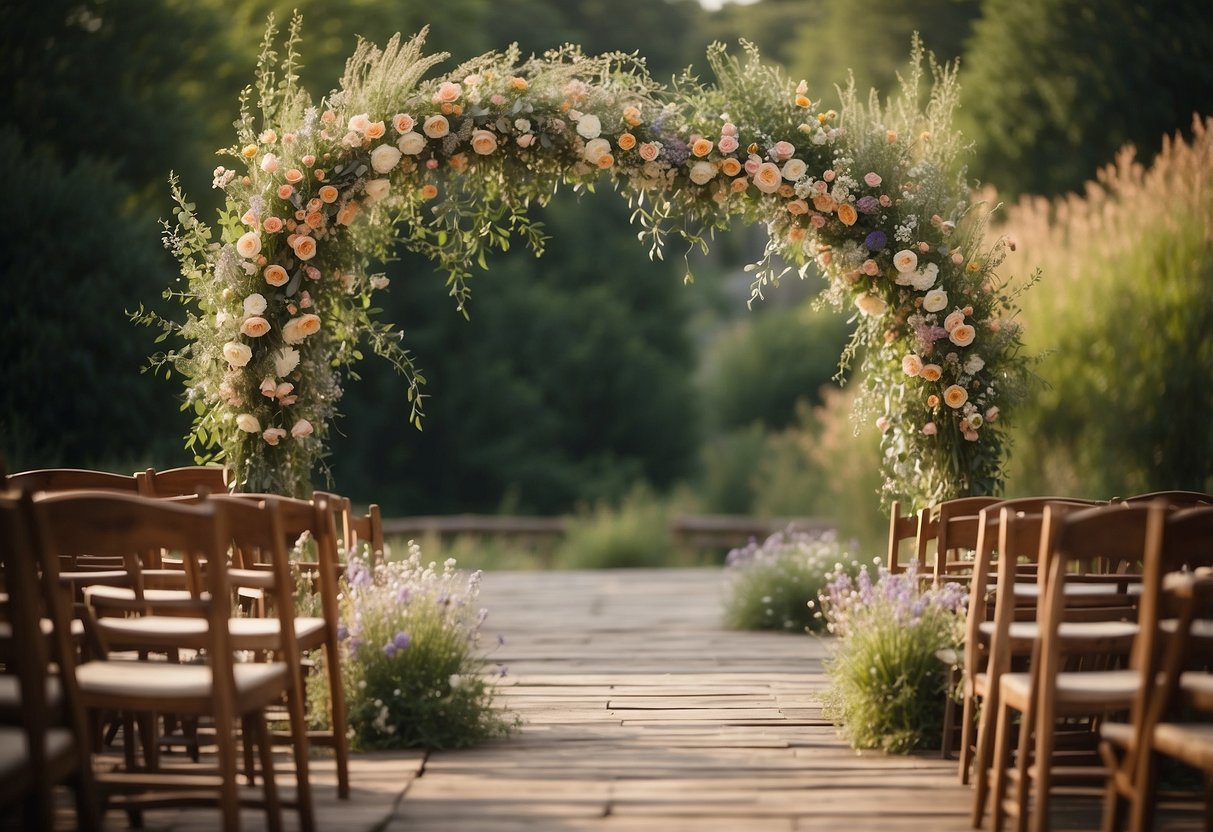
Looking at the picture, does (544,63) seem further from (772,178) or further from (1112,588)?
(1112,588)

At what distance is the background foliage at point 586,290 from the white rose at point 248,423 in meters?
4.90

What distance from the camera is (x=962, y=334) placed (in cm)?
519

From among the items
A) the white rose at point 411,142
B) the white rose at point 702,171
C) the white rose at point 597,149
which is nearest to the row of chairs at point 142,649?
the white rose at point 411,142

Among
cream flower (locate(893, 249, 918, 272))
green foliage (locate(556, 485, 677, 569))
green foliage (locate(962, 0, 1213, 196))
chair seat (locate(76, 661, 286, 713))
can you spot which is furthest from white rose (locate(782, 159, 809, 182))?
green foliage (locate(962, 0, 1213, 196))

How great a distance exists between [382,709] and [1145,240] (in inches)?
252

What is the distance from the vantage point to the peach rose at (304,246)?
17.2ft

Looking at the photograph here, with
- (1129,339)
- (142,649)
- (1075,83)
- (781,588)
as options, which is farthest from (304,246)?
(1075,83)

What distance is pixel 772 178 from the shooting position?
5301mm

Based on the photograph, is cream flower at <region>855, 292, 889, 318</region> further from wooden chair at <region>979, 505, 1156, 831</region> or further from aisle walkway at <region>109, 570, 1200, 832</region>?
wooden chair at <region>979, 505, 1156, 831</region>

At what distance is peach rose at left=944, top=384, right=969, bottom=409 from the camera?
5.21 m

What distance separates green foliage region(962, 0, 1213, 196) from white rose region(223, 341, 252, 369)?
1290 cm

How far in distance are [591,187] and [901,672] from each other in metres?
2.48

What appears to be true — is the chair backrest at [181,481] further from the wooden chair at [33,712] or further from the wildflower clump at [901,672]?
the wildflower clump at [901,672]

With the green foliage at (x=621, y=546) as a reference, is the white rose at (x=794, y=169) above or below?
above
